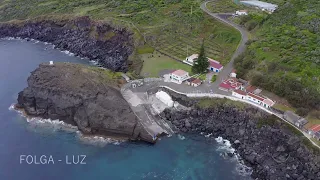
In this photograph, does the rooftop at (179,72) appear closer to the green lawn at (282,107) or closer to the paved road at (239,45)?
the paved road at (239,45)

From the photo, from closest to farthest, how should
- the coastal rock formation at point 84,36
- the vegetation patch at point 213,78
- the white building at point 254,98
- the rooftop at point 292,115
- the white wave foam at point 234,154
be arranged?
the white wave foam at point 234,154
the rooftop at point 292,115
the white building at point 254,98
the vegetation patch at point 213,78
the coastal rock formation at point 84,36

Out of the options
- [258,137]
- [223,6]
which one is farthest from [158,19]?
[258,137]

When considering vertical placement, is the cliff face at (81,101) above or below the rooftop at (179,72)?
Result: below

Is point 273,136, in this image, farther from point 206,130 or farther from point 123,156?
point 123,156

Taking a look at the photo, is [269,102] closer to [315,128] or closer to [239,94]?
[239,94]

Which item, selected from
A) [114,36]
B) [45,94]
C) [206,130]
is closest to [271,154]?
[206,130]

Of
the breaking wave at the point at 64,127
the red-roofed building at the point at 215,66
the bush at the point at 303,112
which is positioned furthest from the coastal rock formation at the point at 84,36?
the bush at the point at 303,112
